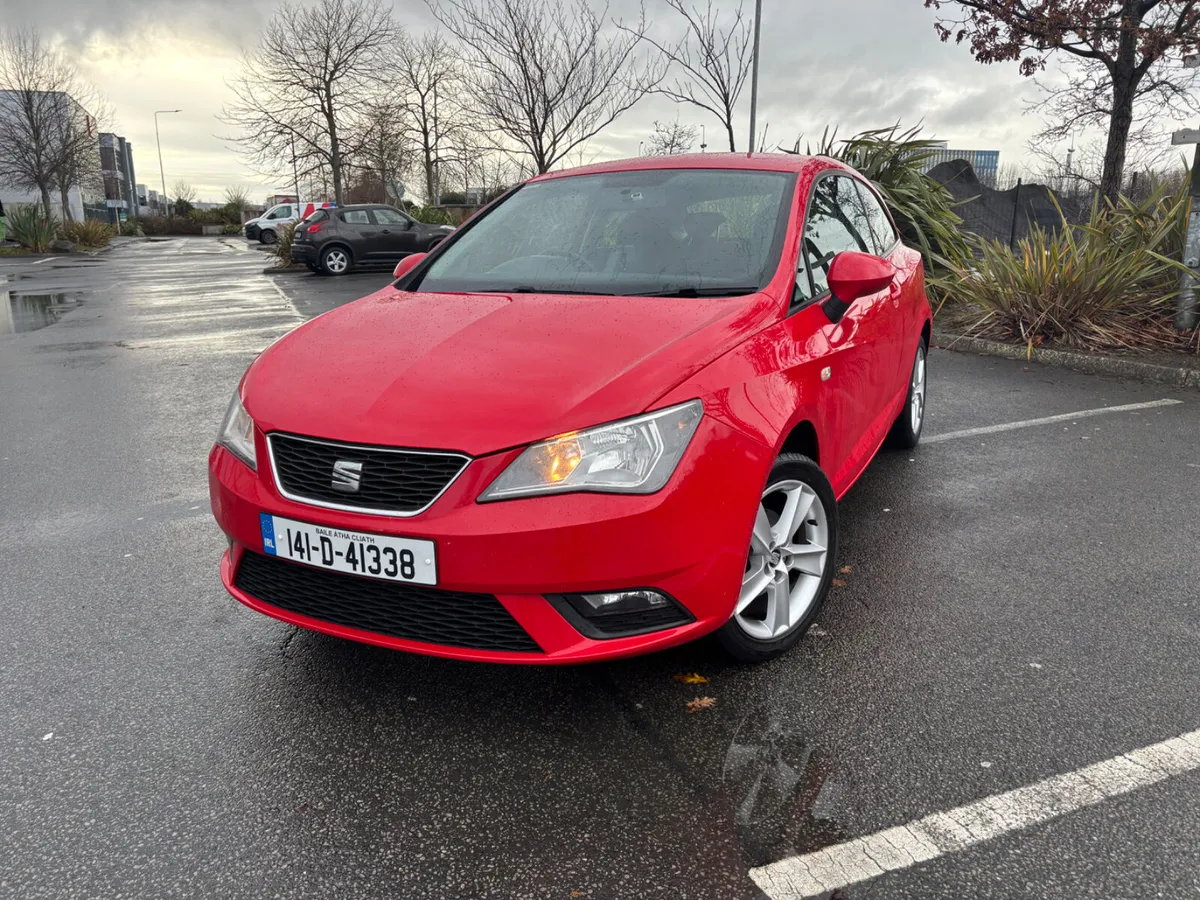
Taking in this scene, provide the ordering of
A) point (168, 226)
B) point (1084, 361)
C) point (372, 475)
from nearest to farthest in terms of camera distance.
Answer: point (372, 475) → point (1084, 361) → point (168, 226)

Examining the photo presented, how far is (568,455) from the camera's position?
2.19 metres

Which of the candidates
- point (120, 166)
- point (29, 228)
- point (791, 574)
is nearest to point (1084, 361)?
point (791, 574)

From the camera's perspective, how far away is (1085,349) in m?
7.90

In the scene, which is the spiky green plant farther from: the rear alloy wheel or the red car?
the rear alloy wheel

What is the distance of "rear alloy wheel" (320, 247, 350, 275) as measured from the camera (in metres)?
20.1

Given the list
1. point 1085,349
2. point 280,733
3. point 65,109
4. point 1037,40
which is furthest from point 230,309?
point 65,109

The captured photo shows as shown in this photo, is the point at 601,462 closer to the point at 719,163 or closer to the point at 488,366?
the point at 488,366

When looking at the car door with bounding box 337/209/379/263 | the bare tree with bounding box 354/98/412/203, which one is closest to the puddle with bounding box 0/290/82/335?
the car door with bounding box 337/209/379/263

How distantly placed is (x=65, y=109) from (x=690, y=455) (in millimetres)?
48967

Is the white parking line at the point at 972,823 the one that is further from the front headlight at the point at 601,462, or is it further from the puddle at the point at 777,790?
the front headlight at the point at 601,462

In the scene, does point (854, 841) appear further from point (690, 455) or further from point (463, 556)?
point (463, 556)

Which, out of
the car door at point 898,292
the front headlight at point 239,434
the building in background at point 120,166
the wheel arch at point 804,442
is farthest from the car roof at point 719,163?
the building in background at point 120,166

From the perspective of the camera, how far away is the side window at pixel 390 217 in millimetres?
20938

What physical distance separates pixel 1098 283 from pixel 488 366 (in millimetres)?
7336
